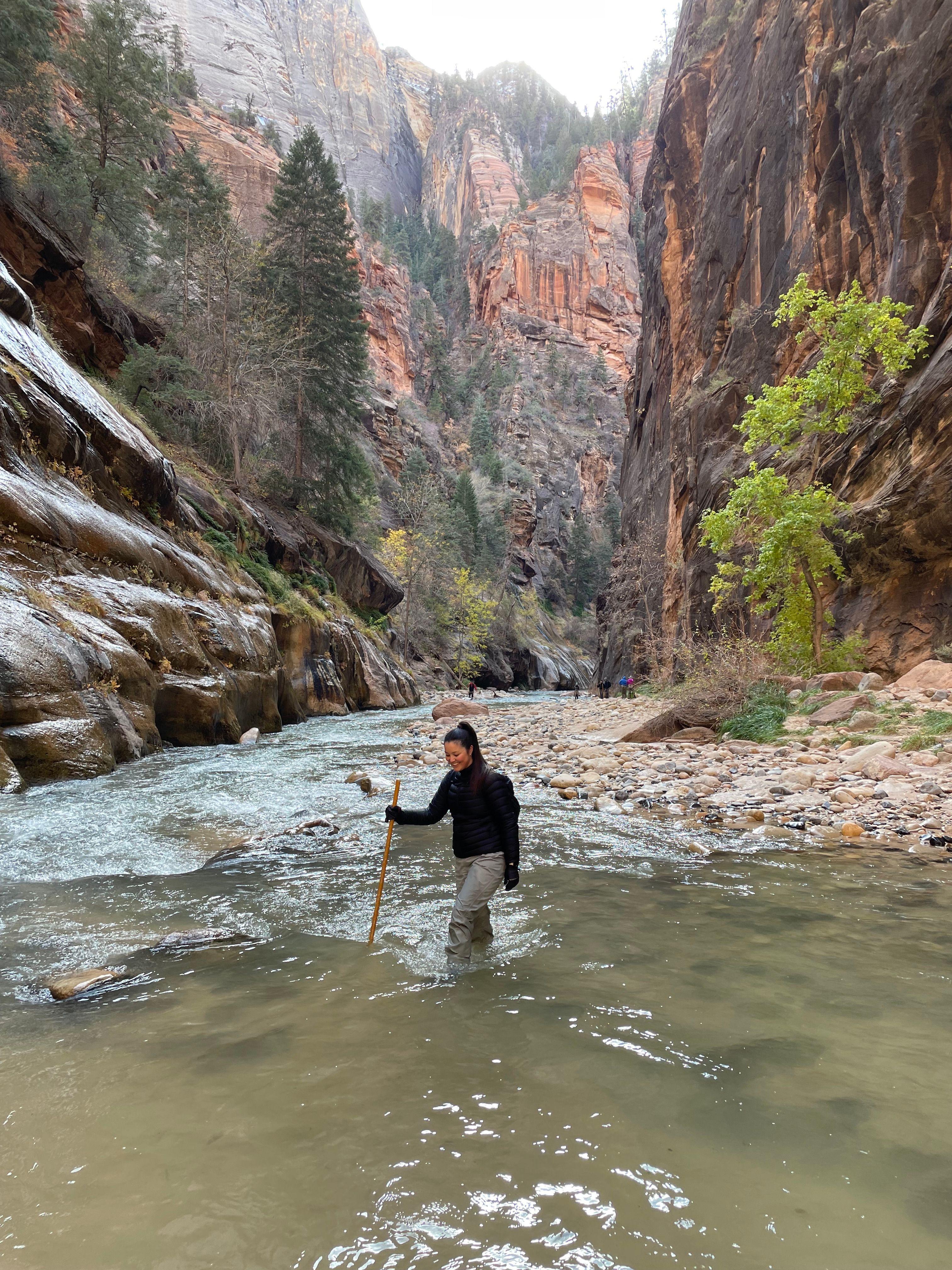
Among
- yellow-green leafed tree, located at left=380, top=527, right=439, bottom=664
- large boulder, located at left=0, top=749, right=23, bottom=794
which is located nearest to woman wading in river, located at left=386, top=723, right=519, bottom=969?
large boulder, located at left=0, top=749, right=23, bottom=794

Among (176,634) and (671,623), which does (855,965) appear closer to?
(176,634)

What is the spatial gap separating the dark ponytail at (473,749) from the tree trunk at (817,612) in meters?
11.2

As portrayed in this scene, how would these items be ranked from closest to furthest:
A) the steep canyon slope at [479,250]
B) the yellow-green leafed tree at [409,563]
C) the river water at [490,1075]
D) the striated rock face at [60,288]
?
1. the river water at [490,1075]
2. the striated rock face at [60,288]
3. the yellow-green leafed tree at [409,563]
4. the steep canyon slope at [479,250]

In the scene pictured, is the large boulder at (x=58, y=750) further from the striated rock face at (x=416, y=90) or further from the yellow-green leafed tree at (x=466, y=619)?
the striated rock face at (x=416, y=90)

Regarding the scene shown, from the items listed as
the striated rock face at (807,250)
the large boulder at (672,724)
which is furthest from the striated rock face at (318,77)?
the large boulder at (672,724)

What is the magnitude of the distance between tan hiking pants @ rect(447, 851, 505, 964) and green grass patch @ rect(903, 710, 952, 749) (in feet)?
23.0

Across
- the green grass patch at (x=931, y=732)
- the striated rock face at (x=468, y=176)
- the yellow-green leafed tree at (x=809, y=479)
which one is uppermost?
the striated rock face at (x=468, y=176)

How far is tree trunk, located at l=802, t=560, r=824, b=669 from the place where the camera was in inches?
525

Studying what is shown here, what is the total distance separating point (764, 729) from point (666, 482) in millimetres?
23032

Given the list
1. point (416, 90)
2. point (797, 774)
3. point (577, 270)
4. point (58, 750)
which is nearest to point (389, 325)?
point (577, 270)

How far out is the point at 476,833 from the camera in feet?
14.3

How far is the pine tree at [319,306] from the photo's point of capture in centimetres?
2978

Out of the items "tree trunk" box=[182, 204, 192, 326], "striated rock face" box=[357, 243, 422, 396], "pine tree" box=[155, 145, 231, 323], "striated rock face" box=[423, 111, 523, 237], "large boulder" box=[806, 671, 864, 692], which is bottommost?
"large boulder" box=[806, 671, 864, 692]

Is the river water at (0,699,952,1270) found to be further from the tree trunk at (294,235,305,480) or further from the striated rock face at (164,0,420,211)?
the striated rock face at (164,0,420,211)
